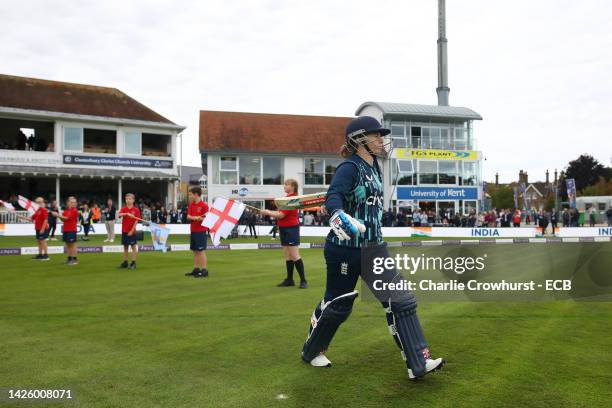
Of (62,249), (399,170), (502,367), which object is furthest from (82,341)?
(399,170)

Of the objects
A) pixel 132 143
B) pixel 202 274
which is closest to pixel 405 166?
pixel 132 143

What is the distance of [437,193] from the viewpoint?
44000 millimetres

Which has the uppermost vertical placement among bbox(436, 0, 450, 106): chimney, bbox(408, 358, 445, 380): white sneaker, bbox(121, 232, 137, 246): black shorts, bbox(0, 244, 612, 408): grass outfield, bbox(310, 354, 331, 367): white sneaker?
bbox(436, 0, 450, 106): chimney

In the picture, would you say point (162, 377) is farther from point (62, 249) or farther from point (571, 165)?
point (571, 165)

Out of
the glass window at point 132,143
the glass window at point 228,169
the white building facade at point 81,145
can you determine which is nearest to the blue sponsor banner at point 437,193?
the glass window at point 228,169

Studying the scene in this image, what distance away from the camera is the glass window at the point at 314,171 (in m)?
44.6

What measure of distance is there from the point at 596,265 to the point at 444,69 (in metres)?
49.1

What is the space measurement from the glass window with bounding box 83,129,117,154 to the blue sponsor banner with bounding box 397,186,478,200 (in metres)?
24.2

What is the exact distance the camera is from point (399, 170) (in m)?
44.0

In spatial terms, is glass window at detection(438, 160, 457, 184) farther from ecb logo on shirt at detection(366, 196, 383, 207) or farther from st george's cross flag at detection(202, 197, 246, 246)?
ecb logo on shirt at detection(366, 196, 383, 207)

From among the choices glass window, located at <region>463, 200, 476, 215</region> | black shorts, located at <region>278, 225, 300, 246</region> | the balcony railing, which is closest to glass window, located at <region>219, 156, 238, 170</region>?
the balcony railing

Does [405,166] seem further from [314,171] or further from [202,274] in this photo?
[202,274]

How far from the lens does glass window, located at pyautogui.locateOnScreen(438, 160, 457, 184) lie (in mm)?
44812

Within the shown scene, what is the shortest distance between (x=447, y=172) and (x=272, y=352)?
139 ft
